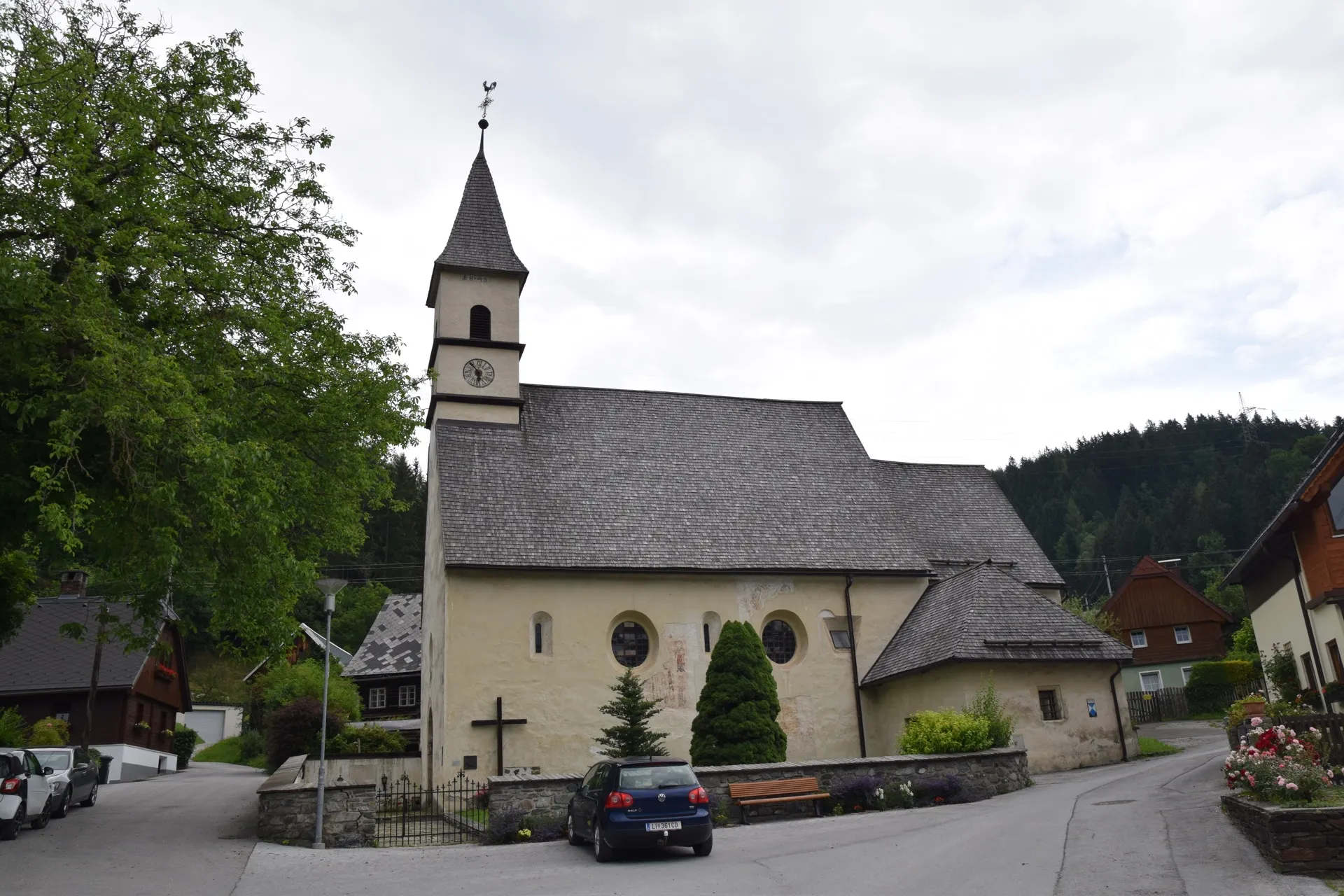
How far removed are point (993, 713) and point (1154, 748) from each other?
25.6 ft

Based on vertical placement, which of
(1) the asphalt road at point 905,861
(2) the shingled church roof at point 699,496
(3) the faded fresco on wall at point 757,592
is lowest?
(1) the asphalt road at point 905,861

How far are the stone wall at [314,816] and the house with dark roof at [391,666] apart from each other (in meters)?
28.9

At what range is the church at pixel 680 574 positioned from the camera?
2288 cm

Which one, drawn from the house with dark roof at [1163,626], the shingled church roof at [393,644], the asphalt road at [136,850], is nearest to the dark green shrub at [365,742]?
the asphalt road at [136,850]

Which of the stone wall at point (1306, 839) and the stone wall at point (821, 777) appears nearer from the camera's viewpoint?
the stone wall at point (1306, 839)

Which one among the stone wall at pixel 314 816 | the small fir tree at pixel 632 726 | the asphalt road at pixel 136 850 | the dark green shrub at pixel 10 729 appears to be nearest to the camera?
the asphalt road at pixel 136 850

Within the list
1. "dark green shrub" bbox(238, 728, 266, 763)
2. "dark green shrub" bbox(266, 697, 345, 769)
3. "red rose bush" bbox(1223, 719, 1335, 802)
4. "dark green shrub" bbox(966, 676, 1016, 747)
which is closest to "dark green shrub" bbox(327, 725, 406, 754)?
"dark green shrub" bbox(266, 697, 345, 769)

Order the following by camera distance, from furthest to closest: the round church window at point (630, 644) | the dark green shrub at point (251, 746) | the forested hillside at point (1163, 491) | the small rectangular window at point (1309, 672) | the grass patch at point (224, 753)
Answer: the forested hillside at point (1163, 491), the grass patch at point (224, 753), the dark green shrub at point (251, 746), the round church window at point (630, 644), the small rectangular window at point (1309, 672)

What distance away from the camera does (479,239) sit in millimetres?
30750

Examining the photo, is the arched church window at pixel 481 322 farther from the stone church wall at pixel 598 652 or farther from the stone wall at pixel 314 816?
the stone wall at pixel 314 816

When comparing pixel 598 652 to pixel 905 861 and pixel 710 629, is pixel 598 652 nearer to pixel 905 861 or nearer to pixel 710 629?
pixel 710 629

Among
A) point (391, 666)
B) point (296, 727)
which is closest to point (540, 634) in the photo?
point (296, 727)

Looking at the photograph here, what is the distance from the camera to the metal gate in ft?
54.2

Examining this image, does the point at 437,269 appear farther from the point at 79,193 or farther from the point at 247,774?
the point at 247,774
